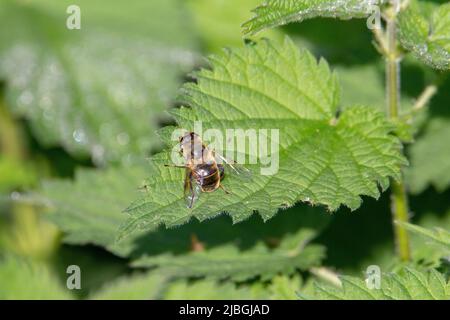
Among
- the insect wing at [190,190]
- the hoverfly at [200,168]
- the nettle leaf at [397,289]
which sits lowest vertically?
the nettle leaf at [397,289]

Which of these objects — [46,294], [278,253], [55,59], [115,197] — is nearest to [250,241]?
[278,253]

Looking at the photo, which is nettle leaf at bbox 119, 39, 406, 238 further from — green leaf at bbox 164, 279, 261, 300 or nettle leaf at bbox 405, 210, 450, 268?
green leaf at bbox 164, 279, 261, 300

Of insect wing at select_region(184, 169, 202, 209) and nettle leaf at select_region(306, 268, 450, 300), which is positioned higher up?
insect wing at select_region(184, 169, 202, 209)

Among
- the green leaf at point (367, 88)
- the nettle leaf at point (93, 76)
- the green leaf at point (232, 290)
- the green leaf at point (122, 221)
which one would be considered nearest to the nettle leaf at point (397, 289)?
the green leaf at point (232, 290)

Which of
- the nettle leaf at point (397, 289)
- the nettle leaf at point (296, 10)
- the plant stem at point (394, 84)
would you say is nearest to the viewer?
the nettle leaf at point (397, 289)

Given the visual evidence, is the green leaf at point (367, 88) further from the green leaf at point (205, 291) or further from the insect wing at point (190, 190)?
the insect wing at point (190, 190)

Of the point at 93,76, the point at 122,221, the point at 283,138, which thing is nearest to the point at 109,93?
the point at 93,76

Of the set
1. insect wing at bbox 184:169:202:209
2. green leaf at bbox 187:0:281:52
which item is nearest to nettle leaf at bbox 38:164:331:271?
insect wing at bbox 184:169:202:209

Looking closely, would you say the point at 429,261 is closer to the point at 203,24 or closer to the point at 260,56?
the point at 260,56
